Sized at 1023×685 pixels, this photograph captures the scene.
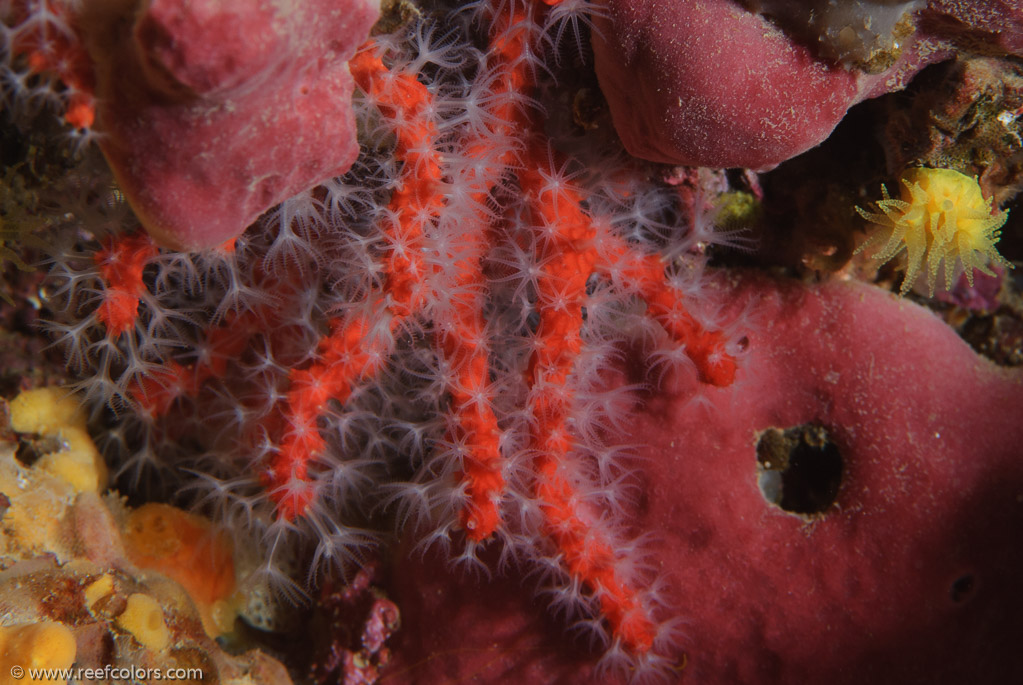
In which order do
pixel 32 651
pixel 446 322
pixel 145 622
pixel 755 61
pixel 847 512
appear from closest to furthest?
pixel 755 61, pixel 32 651, pixel 145 622, pixel 446 322, pixel 847 512

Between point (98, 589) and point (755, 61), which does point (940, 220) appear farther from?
point (98, 589)

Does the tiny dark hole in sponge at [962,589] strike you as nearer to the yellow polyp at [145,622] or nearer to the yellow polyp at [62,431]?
the yellow polyp at [145,622]

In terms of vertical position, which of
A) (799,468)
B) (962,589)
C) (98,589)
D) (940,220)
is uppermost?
(940,220)

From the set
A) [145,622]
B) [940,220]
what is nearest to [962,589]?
[940,220]

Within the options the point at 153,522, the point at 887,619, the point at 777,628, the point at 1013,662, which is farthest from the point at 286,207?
the point at 1013,662

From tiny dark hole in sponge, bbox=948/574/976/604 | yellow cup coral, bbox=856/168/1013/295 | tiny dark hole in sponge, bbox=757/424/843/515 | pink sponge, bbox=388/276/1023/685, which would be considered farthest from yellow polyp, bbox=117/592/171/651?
tiny dark hole in sponge, bbox=948/574/976/604

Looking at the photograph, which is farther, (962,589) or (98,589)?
(962,589)

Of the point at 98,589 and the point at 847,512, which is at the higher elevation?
the point at 98,589
